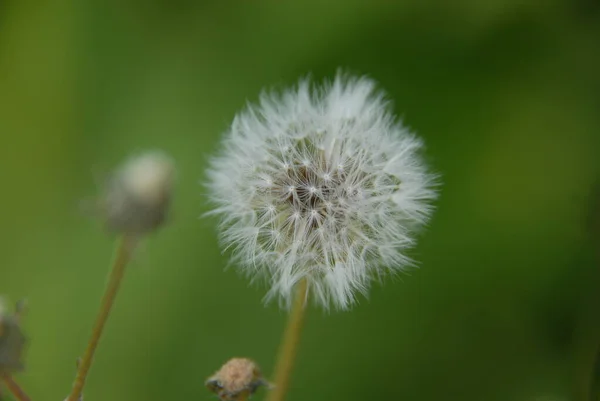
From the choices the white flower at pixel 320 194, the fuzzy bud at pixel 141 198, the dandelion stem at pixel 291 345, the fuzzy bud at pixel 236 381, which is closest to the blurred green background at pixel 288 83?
the white flower at pixel 320 194

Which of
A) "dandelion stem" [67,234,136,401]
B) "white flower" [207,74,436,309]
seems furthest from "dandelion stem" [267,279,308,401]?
"dandelion stem" [67,234,136,401]

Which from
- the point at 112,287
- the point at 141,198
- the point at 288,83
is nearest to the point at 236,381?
the point at 112,287

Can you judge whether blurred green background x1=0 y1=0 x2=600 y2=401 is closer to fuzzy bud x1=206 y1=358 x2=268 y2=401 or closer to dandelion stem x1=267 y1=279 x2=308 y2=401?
dandelion stem x1=267 y1=279 x2=308 y2=401

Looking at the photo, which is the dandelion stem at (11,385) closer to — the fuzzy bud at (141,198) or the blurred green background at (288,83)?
the fuzzy bud at (141,198)

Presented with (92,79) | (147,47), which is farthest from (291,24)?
(92,79)

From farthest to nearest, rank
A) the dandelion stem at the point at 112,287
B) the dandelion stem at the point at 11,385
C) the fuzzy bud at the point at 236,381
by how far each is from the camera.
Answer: the fuzzy bud at the point at 236,381 → the dandelion stem at the point at 11,385 → the dandelion stem at the point at 112,287

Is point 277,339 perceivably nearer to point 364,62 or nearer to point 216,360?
→ point 216,360
